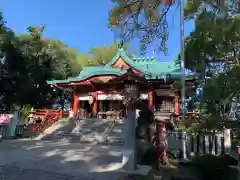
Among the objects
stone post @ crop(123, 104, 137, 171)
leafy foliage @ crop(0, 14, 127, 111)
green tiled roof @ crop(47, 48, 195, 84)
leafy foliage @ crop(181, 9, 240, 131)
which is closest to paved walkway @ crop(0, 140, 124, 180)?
stone post @ crop(123, 104, 137, 171)

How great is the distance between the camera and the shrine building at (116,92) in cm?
1544

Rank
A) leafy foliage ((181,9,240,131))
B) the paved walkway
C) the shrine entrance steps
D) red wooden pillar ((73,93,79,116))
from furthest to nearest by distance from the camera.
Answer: red wooden pillar ((73,93,79,116)), the shrine entrance steps, the paved walkway, leafy foliage ((181,9,240,131))

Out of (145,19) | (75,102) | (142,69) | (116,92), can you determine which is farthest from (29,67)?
(145,19)

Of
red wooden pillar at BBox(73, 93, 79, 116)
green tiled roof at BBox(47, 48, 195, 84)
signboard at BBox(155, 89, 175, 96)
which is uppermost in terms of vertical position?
green tiled roof at BBox(47, 48, 195, 84)

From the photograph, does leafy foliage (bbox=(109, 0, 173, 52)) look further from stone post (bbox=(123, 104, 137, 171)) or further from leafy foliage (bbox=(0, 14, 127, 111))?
leafy foliage (bbox=(0, 14, 127, 111))

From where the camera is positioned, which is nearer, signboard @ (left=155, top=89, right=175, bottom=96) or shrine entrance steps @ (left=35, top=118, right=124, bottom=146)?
shrine entrance steps @ (left=35, top=118, right=124, bottom=146)

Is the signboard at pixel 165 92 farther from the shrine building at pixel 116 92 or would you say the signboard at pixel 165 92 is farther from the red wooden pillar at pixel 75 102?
the red wooden pillar at pixel 75 102

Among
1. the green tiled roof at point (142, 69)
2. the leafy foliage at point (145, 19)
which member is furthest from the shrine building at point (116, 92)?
the leafy foliage at point (145, 19)

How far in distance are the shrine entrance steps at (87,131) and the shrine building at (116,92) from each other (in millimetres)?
2413

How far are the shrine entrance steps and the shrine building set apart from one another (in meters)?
2.41

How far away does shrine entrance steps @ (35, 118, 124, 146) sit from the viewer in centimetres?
1098

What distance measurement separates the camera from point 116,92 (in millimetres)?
15039

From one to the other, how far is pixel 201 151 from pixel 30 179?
4620 mm

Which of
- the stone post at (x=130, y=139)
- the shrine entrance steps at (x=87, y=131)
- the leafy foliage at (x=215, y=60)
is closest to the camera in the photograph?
the leafy foliage at (x=215, y=60)
